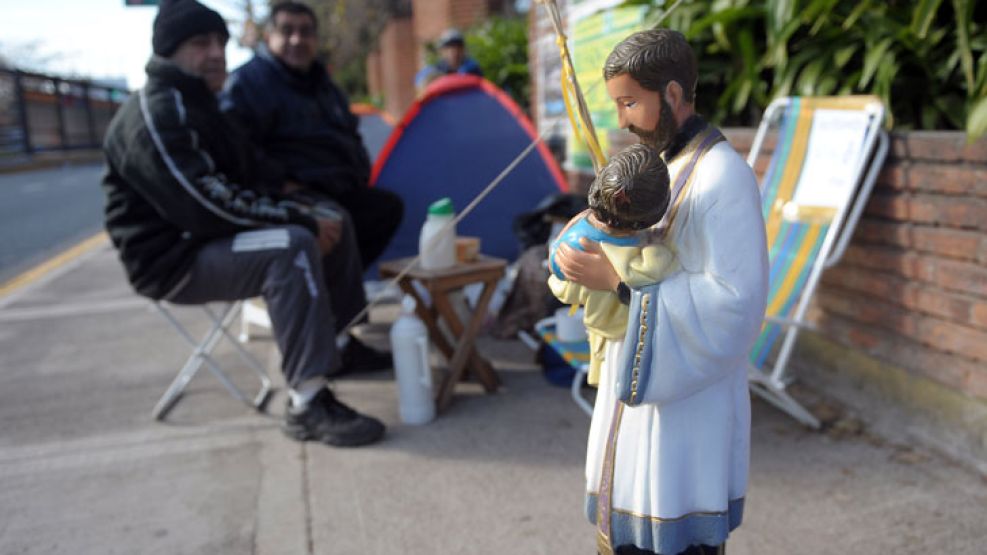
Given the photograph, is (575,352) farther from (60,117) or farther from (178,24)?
(60,117)

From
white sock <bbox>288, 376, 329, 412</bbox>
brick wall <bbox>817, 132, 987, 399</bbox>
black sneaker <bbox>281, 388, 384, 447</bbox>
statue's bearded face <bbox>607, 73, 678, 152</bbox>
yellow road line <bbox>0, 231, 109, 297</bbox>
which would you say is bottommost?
yellow road line <bbox>0, 231, 109, 297</bbox>

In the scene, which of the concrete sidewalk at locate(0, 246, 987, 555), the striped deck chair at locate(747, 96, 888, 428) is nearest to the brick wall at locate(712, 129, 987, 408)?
the striped deck chair at locate(747, 96, 888, 428)

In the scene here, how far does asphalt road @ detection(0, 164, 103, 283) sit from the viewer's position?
9312mm

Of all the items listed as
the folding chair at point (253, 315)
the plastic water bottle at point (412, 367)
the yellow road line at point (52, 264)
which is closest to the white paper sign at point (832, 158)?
the plastic water bottle at point (412, 367)

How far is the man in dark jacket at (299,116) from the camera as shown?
4363 millimetres

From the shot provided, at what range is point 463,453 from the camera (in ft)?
10.8

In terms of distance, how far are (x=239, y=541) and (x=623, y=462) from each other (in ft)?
5.36

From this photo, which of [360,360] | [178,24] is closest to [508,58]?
[360,360]

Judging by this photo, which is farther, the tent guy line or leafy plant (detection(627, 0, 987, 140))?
leafy plant (detection(627, 0, 987, 140))

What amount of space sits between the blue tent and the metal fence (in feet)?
58.9

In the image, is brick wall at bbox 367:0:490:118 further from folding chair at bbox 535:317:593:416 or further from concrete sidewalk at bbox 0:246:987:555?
folding chair at bbox 535:317:593:416

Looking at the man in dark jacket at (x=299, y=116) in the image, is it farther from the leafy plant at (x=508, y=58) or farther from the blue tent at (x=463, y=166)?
the leafy plant at (x=508, y=58)

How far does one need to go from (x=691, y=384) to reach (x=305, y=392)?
227 centimetres

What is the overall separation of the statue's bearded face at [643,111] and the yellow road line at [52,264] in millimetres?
6680
